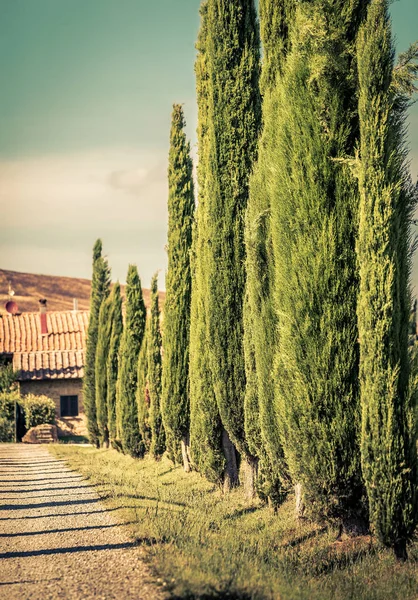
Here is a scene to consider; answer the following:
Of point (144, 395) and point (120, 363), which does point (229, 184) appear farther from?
point (120, 363)

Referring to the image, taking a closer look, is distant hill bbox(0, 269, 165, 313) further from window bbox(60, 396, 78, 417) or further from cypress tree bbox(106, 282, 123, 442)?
cypress tree bbox(106, 282, 123, 442)

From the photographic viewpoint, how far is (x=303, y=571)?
692 centimetres

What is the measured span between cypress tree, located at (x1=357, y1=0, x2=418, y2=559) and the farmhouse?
106 ft

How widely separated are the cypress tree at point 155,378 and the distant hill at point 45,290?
49433 millimetres

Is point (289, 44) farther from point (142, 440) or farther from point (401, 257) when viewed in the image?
point (142, 440)

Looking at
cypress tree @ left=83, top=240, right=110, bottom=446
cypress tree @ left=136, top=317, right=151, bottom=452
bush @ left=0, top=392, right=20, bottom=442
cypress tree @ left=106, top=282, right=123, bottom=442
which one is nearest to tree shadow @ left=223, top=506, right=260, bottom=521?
cypress tree @ left=136, top=317, right=151, bottom=452

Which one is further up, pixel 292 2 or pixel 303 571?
pixel 292 2

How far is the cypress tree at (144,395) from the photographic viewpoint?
21469mm

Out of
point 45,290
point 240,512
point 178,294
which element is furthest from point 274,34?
point 45,290

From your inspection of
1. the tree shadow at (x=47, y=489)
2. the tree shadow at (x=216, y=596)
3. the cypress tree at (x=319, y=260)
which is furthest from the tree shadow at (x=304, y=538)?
the tree shadow at (x=47, y=489)

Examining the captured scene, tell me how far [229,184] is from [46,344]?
32.0m

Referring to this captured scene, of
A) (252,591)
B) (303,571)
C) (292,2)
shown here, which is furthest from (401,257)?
(292,2)

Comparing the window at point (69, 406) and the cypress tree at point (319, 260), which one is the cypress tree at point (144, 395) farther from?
the window at point (69, 406)

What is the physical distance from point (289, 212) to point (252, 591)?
4.40 meters
